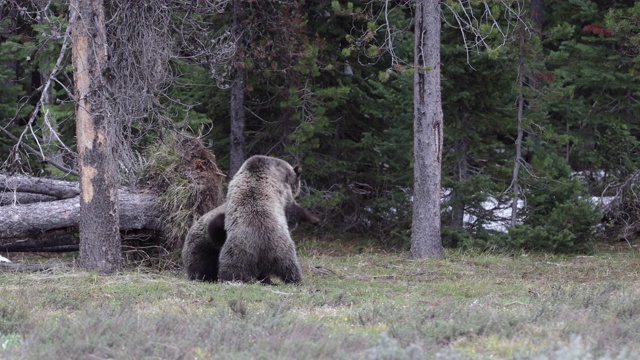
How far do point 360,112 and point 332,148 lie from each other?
3.49 feet

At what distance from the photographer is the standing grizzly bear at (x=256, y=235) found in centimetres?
1093

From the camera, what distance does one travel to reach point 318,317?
8.40 meters

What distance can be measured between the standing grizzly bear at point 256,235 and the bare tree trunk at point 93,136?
1938mm

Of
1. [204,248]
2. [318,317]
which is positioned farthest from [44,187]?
[318,317]

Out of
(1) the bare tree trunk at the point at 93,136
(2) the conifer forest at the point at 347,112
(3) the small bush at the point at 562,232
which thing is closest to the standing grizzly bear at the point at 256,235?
(1) the bare tree trunk at the point at 93,136

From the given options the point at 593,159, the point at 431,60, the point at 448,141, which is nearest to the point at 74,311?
the point at 431,60

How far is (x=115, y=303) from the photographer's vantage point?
9.52 m

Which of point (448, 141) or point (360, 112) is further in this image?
point (360, 112)

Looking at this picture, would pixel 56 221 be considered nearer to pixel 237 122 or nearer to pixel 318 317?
pixel 237 122

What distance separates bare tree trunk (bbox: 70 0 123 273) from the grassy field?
588 millimetres

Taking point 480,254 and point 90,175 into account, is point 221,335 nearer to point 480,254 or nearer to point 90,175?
point 90,175

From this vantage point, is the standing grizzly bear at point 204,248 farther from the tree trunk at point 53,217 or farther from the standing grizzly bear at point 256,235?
the tree trunk at point 53,217

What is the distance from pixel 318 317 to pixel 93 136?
515cm

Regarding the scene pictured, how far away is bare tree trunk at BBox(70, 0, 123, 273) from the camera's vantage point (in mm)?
11820
